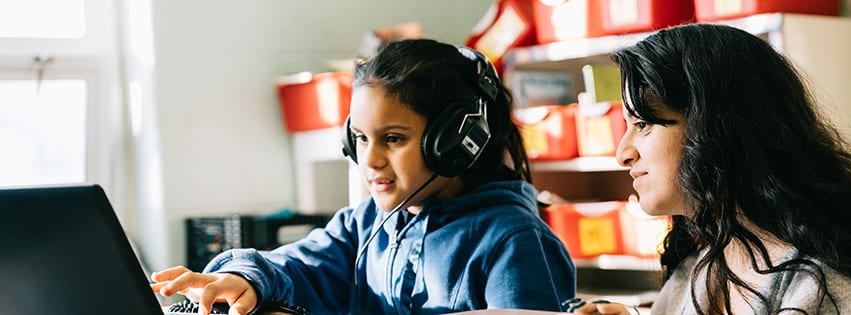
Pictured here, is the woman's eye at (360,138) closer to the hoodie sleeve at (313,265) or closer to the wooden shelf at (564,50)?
the hoodie sleeve at (313,265)

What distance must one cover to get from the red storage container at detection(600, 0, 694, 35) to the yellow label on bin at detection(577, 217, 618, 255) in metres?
0.50

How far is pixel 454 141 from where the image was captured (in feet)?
3.97

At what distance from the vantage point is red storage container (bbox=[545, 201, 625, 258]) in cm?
267

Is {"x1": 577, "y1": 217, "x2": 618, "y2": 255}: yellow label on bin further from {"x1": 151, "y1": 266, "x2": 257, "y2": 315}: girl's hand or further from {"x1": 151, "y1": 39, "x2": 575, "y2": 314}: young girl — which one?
{"x1": 151, "y1": 266, "x2": 257, "y2": 315}: girl's hand

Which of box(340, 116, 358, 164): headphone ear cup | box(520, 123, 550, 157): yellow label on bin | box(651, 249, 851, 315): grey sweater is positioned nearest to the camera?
box(651, 249, 851, 315): grey sweater

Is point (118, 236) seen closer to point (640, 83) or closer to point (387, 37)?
point (640, 83)

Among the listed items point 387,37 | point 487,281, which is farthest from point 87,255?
point 387,37

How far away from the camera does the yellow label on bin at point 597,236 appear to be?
2.68 m

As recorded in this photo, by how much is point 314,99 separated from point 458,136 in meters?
1.70

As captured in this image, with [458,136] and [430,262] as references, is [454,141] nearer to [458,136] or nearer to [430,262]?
[458,136]

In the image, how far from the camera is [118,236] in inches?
29.7

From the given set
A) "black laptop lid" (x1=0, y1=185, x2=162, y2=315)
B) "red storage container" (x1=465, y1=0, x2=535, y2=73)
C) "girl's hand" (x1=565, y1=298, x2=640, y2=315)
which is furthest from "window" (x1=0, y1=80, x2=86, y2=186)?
"girl's hand" (x1=565, y1=298, x2=640, y2=315)

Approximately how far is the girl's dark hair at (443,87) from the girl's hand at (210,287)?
12.7 inches

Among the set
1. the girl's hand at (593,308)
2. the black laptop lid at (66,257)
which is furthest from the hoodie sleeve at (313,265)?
the girl's hand at (593,308)
